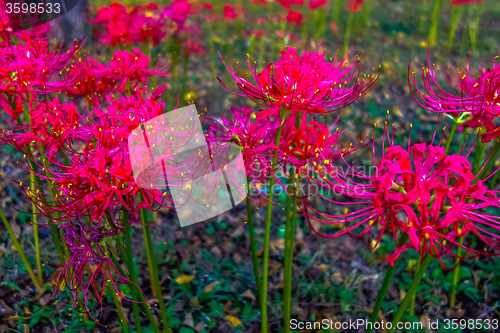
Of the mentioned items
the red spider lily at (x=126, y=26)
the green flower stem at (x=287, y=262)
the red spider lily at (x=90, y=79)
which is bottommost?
the green flower stem at (x=287, y=262)

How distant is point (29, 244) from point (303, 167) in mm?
1904

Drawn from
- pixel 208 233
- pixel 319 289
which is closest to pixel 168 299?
pixel 208 233

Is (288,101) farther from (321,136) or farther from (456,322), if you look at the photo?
(456,322)

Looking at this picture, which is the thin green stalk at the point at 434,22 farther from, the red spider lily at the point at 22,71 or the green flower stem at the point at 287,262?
the red spider lily at the point at 22,71

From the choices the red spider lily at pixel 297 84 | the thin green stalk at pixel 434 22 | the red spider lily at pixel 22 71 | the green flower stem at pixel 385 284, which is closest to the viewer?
the green flower stem at pixel 385 284

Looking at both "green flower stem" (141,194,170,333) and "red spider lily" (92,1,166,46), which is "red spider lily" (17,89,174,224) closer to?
"green flower stem" (141,194,170,333)

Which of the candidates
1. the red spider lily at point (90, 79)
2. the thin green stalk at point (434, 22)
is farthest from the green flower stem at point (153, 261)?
the thin green stalk at point (434, 22)

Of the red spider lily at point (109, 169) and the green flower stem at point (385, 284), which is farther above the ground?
the red spider lily at point (109, 169)

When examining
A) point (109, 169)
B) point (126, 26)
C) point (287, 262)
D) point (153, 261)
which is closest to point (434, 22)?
point (126, 26)

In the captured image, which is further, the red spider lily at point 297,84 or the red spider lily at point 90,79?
the red spider lily at point 90,79

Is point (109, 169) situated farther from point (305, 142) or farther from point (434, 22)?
point (434, 22)

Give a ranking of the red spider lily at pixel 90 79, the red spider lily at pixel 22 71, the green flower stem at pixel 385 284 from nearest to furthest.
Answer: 1. the green flower stem at pixel 385 284
2. the red spider lily at pixel 22 71
3. the red spider lily at pixel 90 79

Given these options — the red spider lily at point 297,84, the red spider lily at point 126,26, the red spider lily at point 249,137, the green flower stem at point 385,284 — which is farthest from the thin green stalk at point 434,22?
the green flower stem at point 385,284

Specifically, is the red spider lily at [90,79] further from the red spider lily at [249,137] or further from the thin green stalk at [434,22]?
the thin green stalk at [434,22]
